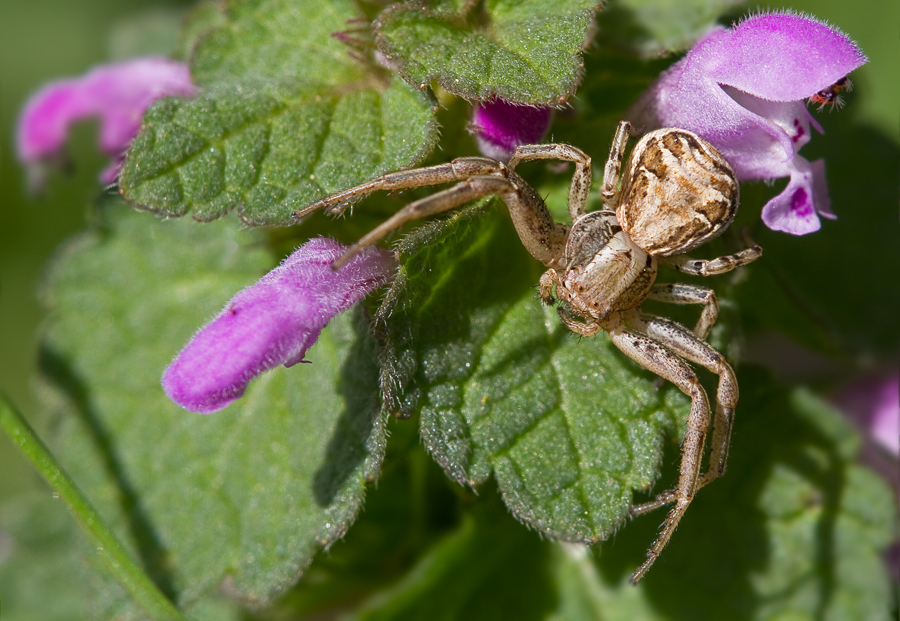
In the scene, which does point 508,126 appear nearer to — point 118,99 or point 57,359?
point 118,99

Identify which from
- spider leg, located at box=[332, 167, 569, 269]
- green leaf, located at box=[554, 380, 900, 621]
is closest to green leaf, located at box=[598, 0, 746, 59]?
spider leg, located at box=[332, 167, 569, 269]

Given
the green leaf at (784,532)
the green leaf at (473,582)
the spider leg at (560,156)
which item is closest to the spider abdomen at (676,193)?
the spider leg at (560,156)

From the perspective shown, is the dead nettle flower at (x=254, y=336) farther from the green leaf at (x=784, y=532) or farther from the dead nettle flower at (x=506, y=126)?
the green leaf at (x=784, y=532)

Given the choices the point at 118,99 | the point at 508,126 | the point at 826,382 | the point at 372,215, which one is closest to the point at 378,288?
the point at 372,215

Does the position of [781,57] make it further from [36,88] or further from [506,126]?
[36,88]

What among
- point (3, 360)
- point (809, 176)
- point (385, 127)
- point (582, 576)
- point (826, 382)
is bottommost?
point (3, 360)
